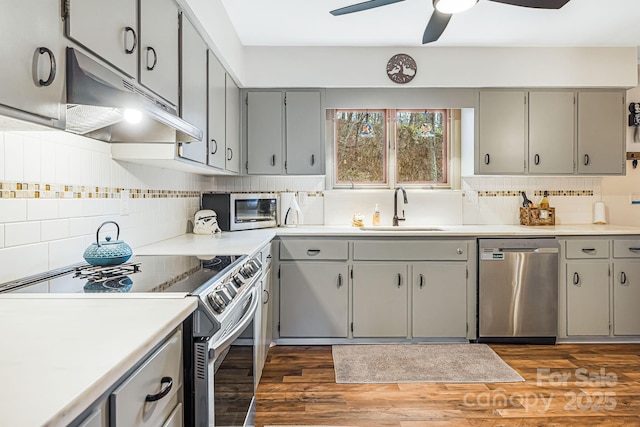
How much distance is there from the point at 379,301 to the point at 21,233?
2.41 metres

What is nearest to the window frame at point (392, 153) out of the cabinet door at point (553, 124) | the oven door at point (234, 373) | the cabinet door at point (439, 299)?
the cabinet door at point (553, 124)

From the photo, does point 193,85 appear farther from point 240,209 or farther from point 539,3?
point 539,3

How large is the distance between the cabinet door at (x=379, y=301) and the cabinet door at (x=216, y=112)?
1.31m

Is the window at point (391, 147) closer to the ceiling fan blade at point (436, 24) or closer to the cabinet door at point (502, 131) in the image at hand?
the cabinet door at point (502, 131)

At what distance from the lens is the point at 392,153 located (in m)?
3.91

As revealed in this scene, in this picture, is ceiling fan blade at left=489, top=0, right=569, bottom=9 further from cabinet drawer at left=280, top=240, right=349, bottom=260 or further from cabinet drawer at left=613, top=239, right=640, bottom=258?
cabinet drawer at left=613, top=239, right=640, bottom=258

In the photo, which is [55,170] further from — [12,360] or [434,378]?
[434,378]

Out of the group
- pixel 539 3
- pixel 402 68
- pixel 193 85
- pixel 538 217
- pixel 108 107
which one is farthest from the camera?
pixel 538 217

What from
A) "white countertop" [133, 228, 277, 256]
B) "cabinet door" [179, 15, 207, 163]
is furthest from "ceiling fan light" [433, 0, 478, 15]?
"white countertop" [133, 228, 277, 256]

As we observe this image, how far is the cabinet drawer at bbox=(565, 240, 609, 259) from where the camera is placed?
128 inches

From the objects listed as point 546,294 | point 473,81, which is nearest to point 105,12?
point 473,81

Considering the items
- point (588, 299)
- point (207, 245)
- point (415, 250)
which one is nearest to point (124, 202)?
point (207, 245)

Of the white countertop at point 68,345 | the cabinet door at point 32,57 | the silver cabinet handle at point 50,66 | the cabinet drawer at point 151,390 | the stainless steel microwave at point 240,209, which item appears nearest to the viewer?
the white countertop at point 68,345

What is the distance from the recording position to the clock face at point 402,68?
355 cm
